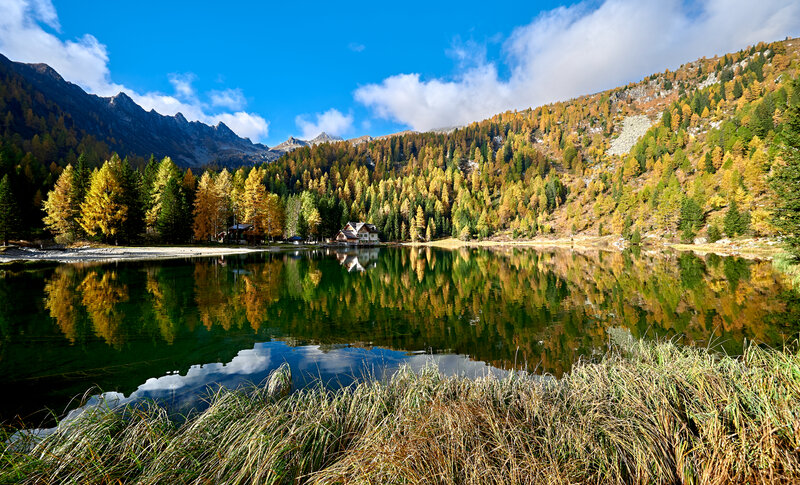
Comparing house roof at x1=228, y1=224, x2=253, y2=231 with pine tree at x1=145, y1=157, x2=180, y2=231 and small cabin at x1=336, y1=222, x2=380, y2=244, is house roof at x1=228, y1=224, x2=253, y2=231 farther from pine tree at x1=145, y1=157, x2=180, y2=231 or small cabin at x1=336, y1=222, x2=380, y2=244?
Answer: small cabin at x1=336, y1=222, x2=380, y2=244

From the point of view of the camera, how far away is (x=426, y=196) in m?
116

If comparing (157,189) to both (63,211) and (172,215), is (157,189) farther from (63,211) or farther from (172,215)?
(63,211)

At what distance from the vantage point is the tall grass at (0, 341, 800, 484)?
9.78 feet

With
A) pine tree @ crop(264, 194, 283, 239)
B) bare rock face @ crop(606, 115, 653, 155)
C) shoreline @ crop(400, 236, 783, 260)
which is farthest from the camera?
bare rock face @ crop(606, 115, 653, 155)

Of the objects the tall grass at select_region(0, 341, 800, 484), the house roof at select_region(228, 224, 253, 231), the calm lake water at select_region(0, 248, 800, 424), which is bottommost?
the calm lake water at select_region(0, 248, 800, 424)

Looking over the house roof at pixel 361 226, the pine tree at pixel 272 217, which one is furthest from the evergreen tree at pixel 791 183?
the house roof at pixel 361 226

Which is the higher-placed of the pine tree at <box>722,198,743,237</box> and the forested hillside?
the forested hillside

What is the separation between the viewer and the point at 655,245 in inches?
2456

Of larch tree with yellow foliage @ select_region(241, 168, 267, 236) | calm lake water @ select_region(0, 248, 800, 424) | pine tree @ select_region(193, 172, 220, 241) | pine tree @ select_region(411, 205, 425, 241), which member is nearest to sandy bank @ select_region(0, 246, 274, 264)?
pine tree @ select_region(193, 172, 220, 241)

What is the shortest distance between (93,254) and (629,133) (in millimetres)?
218590

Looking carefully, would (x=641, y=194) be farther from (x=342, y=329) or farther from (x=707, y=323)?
(x=342, y=329)

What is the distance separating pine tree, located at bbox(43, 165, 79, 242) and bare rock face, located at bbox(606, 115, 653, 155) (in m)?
192

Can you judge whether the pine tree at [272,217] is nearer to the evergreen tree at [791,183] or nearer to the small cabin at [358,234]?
the small cabin at [358,234]

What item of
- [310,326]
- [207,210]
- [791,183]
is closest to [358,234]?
[207,210]
